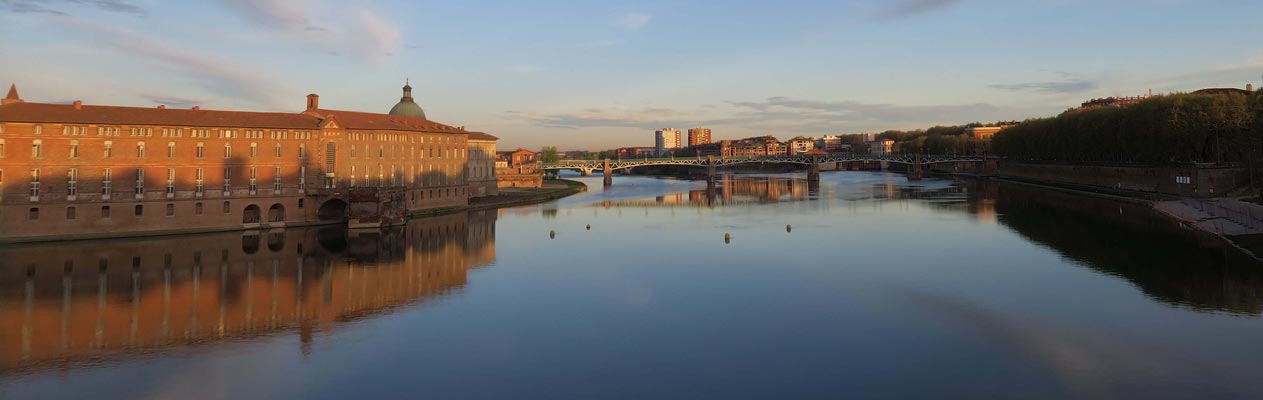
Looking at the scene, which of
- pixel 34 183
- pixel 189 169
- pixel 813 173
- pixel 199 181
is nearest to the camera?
pixel 34 183

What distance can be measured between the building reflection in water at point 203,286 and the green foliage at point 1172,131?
192 ft

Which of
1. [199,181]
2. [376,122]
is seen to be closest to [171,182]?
[199,181]

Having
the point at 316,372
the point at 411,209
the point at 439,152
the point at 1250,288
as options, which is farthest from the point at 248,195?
the point at 1250,288

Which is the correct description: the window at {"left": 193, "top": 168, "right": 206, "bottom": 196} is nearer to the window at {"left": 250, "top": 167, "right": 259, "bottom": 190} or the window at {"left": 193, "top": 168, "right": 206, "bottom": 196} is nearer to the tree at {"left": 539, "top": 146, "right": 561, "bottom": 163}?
the window at {"left": 250, "top": 167, "right": 259, "bottom": 190}

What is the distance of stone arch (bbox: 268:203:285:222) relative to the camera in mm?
50184

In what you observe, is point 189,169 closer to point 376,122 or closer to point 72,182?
point 72,182

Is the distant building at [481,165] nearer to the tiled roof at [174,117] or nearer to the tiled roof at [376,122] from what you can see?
the tiled roof at [376,122]

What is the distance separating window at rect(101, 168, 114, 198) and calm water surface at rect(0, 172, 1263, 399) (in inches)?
137

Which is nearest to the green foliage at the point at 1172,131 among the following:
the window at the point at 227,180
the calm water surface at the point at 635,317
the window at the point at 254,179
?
the calm water surface at the point at 635,317

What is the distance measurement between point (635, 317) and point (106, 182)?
37909 mm

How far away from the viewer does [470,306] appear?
2708 cm

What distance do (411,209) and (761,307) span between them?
41.4m

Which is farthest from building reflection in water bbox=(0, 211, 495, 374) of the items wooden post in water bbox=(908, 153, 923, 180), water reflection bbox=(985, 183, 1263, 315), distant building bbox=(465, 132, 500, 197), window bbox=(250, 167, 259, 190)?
wooden post in water bbox=(908, 153, 923, 180)

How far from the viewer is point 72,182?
1674 inches
